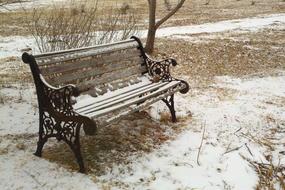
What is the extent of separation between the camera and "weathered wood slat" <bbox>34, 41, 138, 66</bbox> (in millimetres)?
4531

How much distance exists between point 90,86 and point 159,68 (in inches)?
61.2

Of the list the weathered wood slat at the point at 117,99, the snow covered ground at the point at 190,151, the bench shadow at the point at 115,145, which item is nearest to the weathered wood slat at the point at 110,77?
the weathered wood slat at the point at 117,99

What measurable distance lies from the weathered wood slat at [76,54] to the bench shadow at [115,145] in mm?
1047

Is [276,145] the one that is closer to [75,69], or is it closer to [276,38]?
[75,69]

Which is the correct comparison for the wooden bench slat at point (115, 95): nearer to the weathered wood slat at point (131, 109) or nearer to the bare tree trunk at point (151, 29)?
the weathered wood slat at point (131, 109)

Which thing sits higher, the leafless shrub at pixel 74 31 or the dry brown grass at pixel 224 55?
the leafless shrub at pixel 74 31

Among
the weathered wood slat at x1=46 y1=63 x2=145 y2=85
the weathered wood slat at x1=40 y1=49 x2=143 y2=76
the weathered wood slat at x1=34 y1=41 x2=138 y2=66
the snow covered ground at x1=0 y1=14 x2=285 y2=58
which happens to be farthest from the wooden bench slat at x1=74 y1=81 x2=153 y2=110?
the snow covered ground at x1=0 y1=14 x2=285 y2=58

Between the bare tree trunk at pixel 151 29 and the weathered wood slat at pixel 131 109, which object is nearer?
the weathered wood slat at pixel 131 109

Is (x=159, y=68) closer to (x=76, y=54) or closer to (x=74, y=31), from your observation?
(x=76, y=54)

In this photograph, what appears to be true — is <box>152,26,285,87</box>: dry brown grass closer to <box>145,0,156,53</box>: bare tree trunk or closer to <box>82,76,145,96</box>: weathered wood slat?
<box>145,0,156,53</box>: bare tree trunk

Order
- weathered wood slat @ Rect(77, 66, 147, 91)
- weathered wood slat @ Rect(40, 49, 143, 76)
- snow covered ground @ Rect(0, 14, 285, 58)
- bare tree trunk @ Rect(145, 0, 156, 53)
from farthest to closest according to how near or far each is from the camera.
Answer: snow covered ground @ Rect(0, 14, 285, 58)
bare tree trunk @ Rect(145, 0, 156, 53)
weathered wood slat @ Rect(77, 66, 147, 91)
weathered wood slat @ Rect(40, 49, 143, 76)

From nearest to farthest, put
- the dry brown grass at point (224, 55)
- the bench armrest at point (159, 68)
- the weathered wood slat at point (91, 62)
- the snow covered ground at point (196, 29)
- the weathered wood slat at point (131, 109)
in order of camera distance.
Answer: the weathered wood slat at point (131, 109), the weathered wood slat at point (91, 62), the bench armrest at point (159, 68), the dry brown grass at point (224, 55), the snow covered ground at point (196, 29)

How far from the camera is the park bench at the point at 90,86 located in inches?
173

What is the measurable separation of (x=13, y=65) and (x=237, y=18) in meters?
13.4
